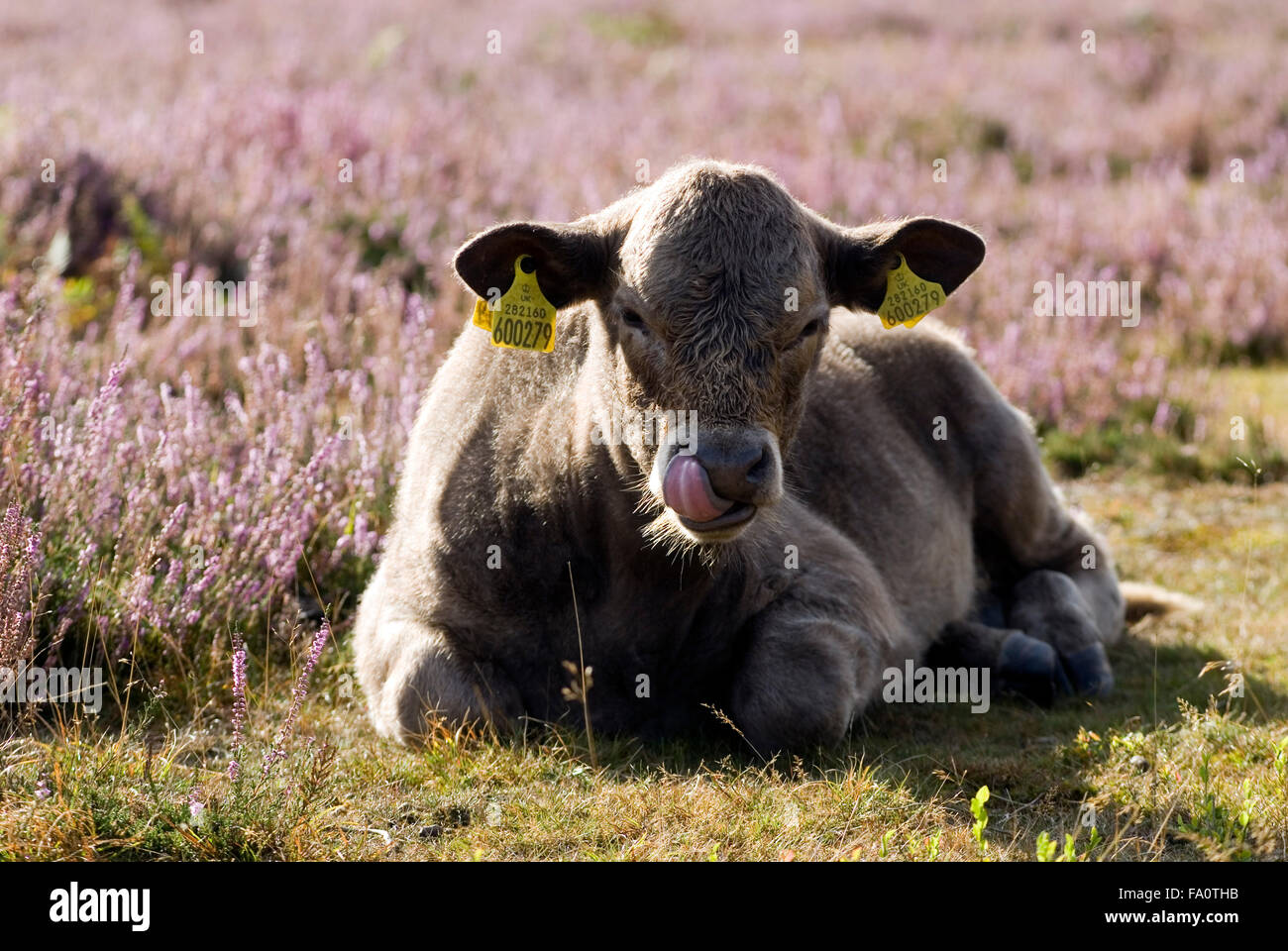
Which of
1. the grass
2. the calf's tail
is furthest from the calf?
the calf's tail

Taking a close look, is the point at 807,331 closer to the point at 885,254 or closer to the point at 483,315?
the point at 885,254

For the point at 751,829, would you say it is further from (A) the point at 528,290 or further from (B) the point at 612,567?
(A) the point at 528,290

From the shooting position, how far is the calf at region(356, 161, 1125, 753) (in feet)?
16.1

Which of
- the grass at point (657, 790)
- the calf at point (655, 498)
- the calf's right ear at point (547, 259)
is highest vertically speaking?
the calf's right ear at point (547, 259)

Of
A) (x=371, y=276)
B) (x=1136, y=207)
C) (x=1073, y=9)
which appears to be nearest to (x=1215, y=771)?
(x=371, y=276)

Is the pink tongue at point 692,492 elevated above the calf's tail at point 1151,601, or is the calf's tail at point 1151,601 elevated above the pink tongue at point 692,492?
the pink tongue at point 692,492

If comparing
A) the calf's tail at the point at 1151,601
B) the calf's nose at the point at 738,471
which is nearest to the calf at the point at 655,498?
the calf's nose at the point at 738,471

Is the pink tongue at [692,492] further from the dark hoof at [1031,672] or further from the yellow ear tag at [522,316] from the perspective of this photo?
the dark hoof at [1031,672]

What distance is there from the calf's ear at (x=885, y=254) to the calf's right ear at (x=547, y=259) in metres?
0.85

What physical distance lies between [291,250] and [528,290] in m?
5.86

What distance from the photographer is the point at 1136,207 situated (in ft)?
48.2

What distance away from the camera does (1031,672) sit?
6539 mm

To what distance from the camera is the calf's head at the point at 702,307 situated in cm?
468

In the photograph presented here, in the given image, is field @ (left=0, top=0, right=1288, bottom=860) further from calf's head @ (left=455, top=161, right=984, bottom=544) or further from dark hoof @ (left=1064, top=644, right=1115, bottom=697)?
calf's head @ (left=455, top=161, right=984, bottom=544)
